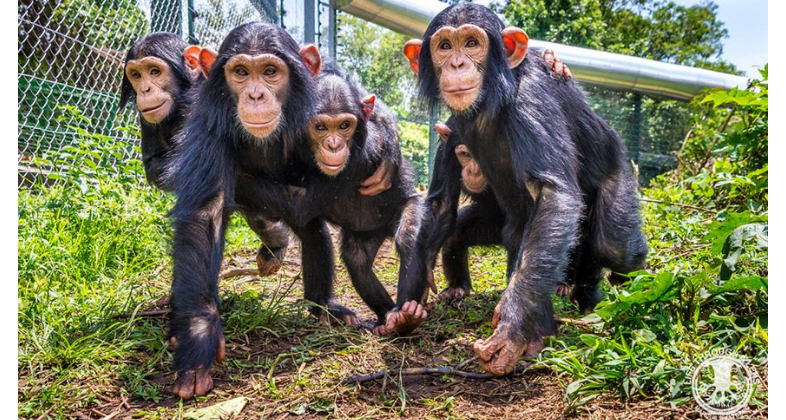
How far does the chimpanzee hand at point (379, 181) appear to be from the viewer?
4707 millimetres

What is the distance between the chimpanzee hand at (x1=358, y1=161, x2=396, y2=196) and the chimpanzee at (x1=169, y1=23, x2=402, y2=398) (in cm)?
46

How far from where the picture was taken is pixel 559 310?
15.7 feet

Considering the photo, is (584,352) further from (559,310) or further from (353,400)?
(559,310)

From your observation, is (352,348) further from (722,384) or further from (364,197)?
(722,384)

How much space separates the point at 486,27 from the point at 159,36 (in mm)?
2875

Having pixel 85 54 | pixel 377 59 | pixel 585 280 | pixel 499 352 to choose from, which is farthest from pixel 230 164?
pixel 377 59

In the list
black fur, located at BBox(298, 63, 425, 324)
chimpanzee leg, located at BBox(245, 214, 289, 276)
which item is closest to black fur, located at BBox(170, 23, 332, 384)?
black fur, located at BBox(298, 63, 425, 324)

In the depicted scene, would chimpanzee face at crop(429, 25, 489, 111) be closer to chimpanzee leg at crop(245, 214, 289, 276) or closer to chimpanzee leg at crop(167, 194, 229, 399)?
chimpanzee leg at crop(167, 194, 229, 399)

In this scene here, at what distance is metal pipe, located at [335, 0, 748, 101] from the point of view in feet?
35.9

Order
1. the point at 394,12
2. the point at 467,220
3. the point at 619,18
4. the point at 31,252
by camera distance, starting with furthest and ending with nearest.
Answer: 1. the point at 619,18
2. the point at 394,12
3. the point at 467,220
4. the point at 31,252

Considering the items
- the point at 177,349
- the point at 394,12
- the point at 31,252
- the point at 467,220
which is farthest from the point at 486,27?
the point at 394,12

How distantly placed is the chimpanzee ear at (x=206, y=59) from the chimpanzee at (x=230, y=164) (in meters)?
0.14

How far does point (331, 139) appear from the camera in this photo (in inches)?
169

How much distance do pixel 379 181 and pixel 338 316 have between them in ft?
3.51
